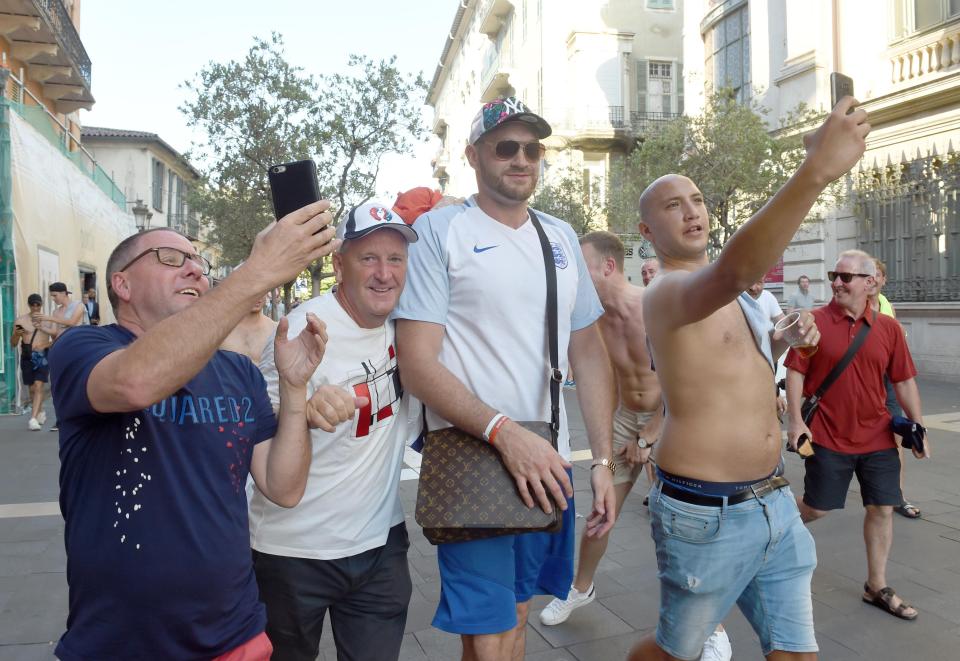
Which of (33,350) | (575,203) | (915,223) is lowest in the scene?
(33,350)

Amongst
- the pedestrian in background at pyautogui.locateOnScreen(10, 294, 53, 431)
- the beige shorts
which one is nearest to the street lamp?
the pedestrian in background at pyautogui.locateOnScreen(10, 294, 53, 431)

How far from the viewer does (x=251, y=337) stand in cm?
441

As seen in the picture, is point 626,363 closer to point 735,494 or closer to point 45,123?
point 735,494

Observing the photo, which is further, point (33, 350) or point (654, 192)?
point (33, 350)

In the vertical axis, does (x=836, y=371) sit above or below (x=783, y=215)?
below

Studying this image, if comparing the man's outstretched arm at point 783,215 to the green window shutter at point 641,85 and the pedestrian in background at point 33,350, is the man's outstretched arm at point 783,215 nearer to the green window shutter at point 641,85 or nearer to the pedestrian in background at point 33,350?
the pedestrian in background at point 33,350

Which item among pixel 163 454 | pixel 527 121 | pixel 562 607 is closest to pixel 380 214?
pixel 527 121

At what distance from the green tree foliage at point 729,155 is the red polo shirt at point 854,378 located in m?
11.8

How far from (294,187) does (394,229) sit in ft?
2.26

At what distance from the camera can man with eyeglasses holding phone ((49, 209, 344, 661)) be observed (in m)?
1.61

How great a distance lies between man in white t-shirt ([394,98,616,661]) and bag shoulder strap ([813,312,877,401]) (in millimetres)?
2089

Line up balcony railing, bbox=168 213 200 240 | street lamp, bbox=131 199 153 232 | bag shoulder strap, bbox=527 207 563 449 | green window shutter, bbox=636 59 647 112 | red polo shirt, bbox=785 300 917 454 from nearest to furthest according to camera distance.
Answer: bag shoulder strap, bbox=527 207 563 449 < red polo shirt, bbox=785 300 917 454 < street lamp, bbox=131 199 153 232 < green window shutter, bbox=636 59 647 112 < balcony railing, bbox=168 213 200 240

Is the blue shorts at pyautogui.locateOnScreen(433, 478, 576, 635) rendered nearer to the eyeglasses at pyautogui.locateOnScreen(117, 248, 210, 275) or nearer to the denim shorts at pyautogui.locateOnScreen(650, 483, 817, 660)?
the denim shorts at pyautogui.locateOnScreen(650, 483, 817, 660)

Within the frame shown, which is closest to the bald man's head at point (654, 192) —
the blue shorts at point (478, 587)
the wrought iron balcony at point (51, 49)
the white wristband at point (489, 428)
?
the white wristband at point (489, 428)
